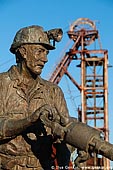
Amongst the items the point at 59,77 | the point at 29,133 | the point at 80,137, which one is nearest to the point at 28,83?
the point at 29,133

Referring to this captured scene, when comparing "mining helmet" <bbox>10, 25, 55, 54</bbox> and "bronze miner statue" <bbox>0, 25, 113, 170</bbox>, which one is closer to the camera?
"bronze miner statue" <bbox>0, 25, 113, 170</bbox>

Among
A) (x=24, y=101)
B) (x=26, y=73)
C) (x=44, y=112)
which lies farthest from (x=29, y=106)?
(x=44, y=112)

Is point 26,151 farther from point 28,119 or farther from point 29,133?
point 28,119

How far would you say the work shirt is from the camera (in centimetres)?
436

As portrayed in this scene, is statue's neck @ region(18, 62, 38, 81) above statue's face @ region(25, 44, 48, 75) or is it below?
below

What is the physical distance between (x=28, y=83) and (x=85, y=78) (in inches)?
1037

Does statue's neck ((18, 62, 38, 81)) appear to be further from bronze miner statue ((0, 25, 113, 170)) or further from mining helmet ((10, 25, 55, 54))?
mining helmet ((10, 25, 55, 54))

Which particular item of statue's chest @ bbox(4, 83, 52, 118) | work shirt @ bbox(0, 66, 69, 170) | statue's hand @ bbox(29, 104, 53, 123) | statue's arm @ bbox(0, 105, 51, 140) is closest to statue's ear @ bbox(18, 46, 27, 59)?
work shirt @ bbox(0, 66, 69, 170)

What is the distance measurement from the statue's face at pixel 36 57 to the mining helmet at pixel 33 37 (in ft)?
0.16

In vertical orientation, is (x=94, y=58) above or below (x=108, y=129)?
above

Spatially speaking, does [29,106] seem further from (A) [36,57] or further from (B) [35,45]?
(B) [35,45]

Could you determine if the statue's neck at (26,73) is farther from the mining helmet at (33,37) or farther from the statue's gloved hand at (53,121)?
the statue's gloved hand at (53,121)

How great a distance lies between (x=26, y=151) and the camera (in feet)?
14.4

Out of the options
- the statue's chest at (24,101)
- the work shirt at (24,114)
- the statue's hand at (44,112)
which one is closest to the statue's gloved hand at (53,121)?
the statue's hand at (44,112)
